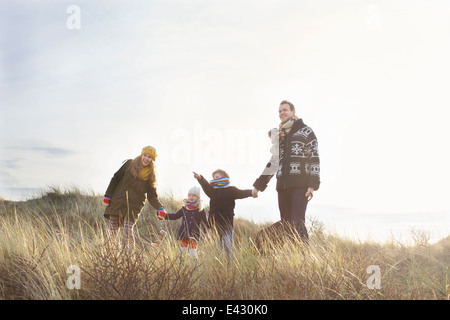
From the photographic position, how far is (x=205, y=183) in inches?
303

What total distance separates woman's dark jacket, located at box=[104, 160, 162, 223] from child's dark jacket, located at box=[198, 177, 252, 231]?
103 cm

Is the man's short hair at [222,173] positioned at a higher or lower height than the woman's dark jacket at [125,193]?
higher

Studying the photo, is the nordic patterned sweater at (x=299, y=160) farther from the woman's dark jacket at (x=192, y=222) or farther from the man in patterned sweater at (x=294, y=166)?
the woman's dark jacket at (x=192, y=222)

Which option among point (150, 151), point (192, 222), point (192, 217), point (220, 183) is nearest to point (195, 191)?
point (192, 217)

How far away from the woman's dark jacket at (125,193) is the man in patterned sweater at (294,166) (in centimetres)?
261

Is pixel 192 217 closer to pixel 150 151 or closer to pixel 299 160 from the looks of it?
pixel 150 151

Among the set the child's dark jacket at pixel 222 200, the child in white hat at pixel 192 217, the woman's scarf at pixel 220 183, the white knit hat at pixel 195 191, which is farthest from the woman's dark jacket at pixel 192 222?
the woman's scarf at pixel 220 183

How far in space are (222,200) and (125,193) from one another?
181 centimetres

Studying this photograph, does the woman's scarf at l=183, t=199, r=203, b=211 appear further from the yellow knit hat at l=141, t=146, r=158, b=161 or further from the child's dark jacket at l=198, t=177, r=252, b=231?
the yellow knit hat at l=141, t=146, r=158, b=161

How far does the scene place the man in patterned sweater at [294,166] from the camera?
6.27m

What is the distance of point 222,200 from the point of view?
7762 mm

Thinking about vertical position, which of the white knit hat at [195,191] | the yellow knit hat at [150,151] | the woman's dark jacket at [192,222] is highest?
the yellow knit hat at [150,151]

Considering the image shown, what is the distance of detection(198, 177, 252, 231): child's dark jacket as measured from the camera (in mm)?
7703
